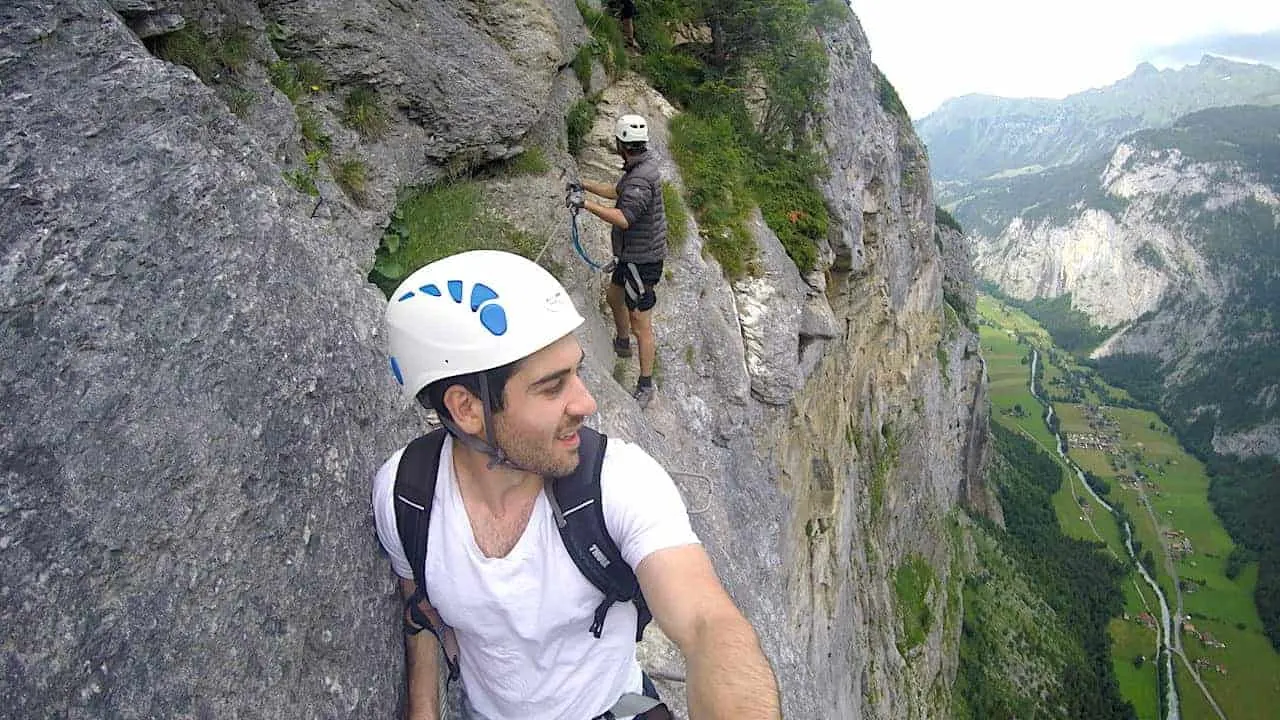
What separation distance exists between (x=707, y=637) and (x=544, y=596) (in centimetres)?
72

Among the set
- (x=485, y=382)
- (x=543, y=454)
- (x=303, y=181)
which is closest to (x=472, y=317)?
(x=485, y=382)

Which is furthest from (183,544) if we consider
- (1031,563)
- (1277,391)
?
(1277,391)

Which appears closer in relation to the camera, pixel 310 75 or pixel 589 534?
pixel 589 534

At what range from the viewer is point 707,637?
2703 millimetres

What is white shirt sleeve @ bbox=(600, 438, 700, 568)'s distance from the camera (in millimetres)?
2781

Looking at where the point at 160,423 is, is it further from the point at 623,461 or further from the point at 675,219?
the point at 675,219

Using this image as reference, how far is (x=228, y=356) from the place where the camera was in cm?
348

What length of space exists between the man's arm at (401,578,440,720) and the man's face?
139 centimetres

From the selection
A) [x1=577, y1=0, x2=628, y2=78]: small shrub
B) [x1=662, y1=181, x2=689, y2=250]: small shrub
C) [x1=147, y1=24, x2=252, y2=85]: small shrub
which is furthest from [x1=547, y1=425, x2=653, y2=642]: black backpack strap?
[x1=577, y1=0, x2=628, y2=78]: small shrub

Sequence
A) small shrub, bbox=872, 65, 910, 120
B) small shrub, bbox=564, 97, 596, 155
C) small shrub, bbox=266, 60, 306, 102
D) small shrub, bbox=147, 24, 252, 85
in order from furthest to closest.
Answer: small shrub, bbox=872, 65, 910, 120 → small shrub, bbox=564, 97, 596, 155 → small shrub, bbox=266, 60, 306, 102 → small shrub, bbox=147, 24, 252, 85

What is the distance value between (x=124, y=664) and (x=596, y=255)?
886cm

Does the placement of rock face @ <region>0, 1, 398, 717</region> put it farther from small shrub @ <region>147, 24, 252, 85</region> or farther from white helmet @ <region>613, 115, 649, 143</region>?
white helmet @ <region>613, 115, 649, 143</region>

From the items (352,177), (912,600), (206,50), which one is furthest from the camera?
(912,600)

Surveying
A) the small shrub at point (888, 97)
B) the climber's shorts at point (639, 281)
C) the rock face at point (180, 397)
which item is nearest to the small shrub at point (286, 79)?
the rock face at point (180, 397)
